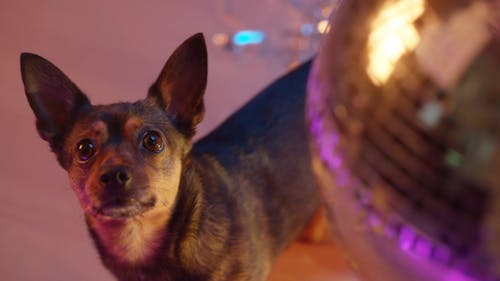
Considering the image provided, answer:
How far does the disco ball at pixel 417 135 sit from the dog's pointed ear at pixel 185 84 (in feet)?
0.84

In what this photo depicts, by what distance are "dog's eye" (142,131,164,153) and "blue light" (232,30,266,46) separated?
2.80 feet

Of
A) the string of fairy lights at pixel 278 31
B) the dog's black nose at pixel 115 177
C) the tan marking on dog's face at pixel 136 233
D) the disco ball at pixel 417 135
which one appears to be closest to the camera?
the disco ball at pixel 417 135

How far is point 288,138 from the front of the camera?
106 cm

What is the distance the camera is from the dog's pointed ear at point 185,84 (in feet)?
2.44

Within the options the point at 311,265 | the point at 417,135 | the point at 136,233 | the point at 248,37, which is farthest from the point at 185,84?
the point at 248,37

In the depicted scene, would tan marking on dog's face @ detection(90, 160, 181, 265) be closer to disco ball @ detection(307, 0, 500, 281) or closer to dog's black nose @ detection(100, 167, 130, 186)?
dog's black nose @ detection(100, 167, 130, 186)

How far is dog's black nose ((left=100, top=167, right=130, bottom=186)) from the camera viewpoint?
708 millimetres

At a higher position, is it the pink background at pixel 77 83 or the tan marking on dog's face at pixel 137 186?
the pink background at pixel 77 83

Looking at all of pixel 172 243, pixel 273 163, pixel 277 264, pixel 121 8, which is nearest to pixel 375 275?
pixel 172 243

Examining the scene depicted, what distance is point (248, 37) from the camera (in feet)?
5.27

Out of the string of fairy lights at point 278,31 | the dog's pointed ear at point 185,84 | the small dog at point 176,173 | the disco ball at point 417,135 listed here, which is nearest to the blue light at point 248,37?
the string of fairy lights at point 278,31

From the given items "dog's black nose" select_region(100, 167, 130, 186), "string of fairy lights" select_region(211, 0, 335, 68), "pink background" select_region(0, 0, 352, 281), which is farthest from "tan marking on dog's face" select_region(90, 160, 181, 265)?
"string of fairy lights" select_region(211, 0, 335, 68)

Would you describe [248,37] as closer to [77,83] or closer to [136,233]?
[77,83]

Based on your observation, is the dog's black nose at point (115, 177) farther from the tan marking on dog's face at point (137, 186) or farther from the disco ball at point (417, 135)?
the disco ball at point (417, 135)
